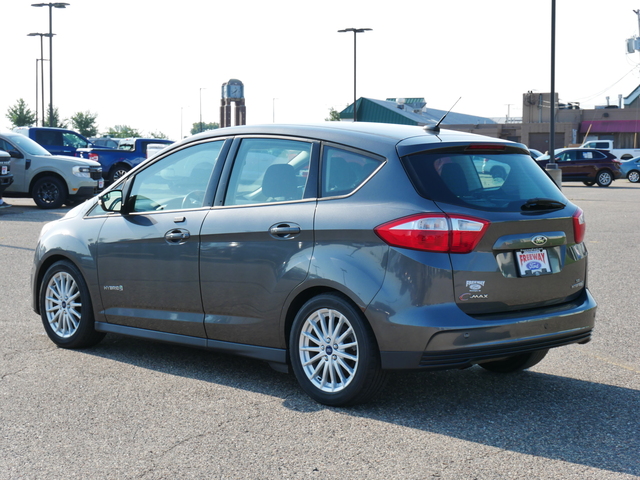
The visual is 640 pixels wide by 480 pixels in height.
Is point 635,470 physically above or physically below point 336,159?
below

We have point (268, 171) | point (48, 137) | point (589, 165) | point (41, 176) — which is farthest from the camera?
point (589, 165)

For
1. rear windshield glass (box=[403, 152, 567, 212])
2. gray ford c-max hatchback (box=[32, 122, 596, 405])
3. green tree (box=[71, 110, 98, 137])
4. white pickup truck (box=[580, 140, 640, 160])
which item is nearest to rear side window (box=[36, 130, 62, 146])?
gray ford c-max hatchback (box=[32, 122, 596, 405])

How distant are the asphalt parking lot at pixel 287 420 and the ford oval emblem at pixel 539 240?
0.98 metres

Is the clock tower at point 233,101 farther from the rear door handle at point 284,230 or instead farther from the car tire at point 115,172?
the rear door handle at point 284,230

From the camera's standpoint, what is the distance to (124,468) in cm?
389

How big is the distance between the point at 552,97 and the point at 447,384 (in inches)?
908

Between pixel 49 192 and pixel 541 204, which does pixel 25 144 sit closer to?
pixel 49 192

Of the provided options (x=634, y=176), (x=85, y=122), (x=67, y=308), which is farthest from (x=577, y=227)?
(x=85, y=122)

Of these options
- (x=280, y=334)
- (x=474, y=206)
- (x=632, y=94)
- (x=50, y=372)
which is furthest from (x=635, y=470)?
(x=632, y=94)

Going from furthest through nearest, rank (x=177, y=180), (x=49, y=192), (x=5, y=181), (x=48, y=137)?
(x=48, y=137) < (x=49, y=192) < (x=5, y=181) < (x=177, y=180)

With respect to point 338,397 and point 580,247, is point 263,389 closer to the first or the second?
point 338,397

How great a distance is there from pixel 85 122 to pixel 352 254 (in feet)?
289

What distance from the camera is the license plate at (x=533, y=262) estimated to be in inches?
183

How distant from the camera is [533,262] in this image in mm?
4703
